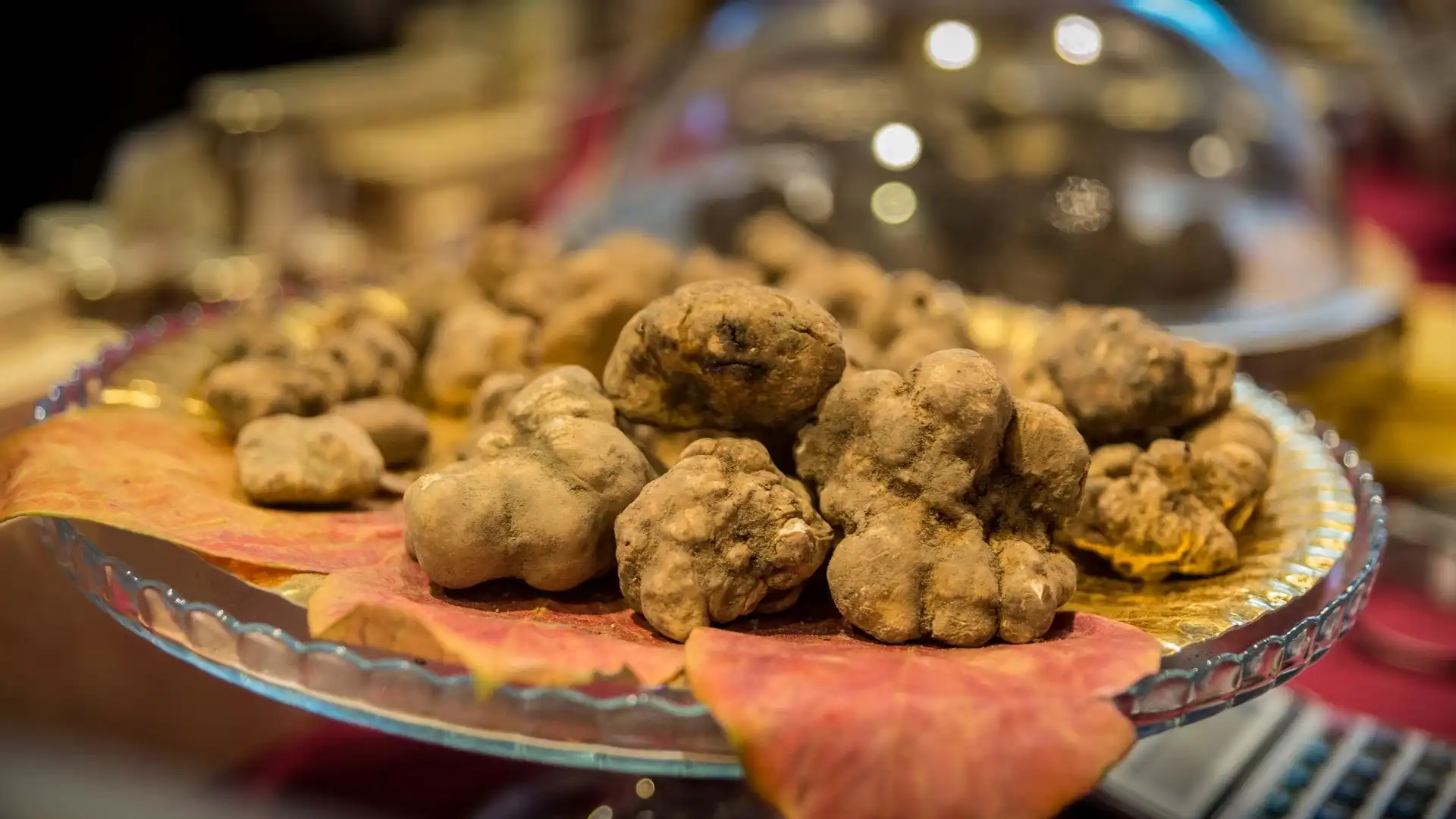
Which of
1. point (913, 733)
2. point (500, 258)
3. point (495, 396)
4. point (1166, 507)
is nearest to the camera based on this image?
point (913, 733)

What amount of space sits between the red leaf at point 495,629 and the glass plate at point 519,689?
0.01 meters

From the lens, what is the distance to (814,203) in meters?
1.94

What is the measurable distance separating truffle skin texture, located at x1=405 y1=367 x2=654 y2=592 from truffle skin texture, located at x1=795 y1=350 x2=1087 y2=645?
13 cm

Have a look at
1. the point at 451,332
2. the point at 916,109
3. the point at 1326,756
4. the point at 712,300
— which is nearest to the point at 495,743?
the point at 712,300

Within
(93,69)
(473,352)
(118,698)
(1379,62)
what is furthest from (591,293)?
(1379,62)

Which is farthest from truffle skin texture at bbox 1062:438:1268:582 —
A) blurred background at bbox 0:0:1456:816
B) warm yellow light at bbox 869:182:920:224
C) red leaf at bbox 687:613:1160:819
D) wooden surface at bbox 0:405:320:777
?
warm yellow light at bbox 869:182:920:224

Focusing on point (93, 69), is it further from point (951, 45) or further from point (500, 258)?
point (500, 258)

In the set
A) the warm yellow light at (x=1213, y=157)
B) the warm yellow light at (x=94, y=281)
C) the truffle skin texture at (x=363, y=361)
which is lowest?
the warm yellow light at (x=94, y=281)

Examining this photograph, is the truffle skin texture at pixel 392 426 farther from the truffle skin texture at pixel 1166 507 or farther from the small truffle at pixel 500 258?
the truffle skin texture at pixel 1166 507

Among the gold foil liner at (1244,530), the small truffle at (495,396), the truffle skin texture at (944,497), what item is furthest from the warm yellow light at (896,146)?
the truffle skin texture at (944,497)

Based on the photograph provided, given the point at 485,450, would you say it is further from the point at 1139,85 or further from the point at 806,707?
the point at 1139,85

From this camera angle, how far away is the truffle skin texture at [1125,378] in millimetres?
884

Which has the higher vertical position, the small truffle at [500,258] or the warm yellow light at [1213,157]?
the warm yellow light at [1213,157]

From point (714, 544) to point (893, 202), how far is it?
50.0 inches
